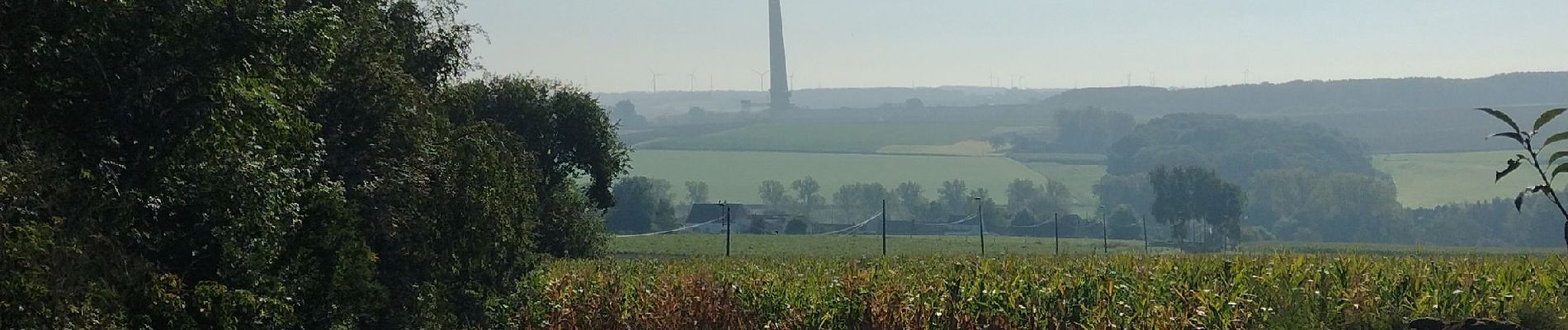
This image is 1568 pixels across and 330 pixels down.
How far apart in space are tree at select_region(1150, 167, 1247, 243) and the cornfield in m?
132

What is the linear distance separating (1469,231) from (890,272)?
182510 millimetres

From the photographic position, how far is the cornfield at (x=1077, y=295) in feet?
62.7

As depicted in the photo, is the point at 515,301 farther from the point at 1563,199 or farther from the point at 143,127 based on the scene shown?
the point at 1563,199

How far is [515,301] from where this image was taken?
2700 centimetres

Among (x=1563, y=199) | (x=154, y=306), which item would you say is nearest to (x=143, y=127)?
(x=154, y=306)

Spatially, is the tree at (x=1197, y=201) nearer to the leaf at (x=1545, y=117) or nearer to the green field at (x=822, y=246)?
the green field at (x=822, y=246)

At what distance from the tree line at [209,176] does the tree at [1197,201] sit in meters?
139

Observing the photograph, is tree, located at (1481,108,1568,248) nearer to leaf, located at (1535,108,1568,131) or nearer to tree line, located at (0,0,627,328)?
leaf, located at (1535,108,1568,131)

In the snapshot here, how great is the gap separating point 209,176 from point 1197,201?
154718 mm

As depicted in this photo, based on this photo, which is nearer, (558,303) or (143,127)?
(143,127)

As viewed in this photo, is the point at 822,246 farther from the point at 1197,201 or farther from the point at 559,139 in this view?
the point at 1197,201

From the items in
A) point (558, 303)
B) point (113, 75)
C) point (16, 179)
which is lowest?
point (558, 303)

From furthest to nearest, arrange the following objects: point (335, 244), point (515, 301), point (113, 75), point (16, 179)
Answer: point (515, 301) → point (335, 244) → point (113, 75) → point (16, 179)

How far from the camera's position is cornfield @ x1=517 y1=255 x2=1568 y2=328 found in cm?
1912
